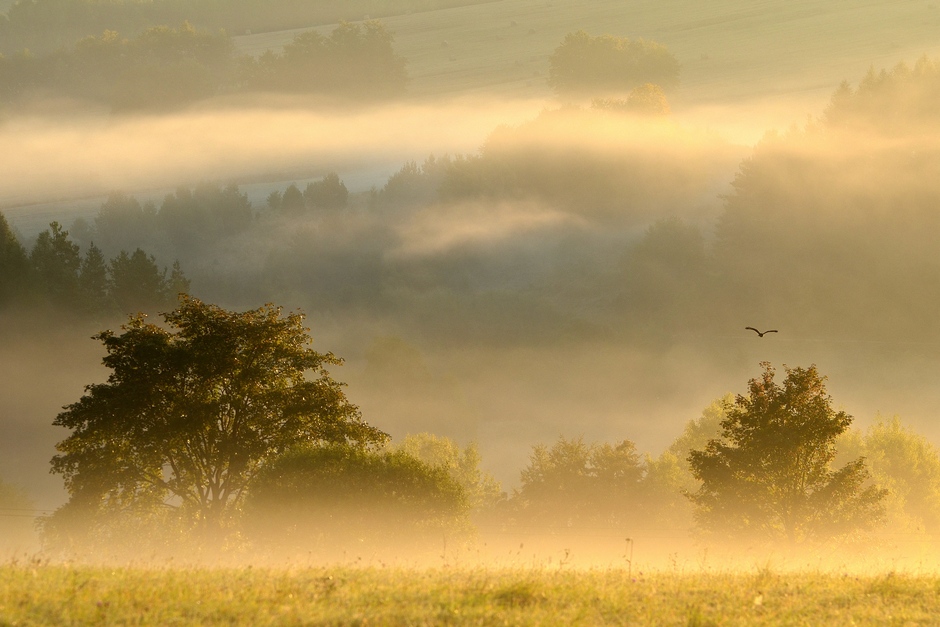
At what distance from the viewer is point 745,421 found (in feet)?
156

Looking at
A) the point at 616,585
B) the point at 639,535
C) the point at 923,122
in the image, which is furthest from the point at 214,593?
the point at 923,122

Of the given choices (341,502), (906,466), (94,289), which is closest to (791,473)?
(341,502)

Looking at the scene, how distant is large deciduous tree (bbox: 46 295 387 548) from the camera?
133 ft

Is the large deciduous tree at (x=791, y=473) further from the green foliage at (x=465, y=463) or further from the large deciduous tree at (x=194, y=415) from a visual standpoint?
the green foliage at (x=465, y=463)

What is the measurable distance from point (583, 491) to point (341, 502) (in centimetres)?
5951

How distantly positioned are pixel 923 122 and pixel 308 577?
596 feet

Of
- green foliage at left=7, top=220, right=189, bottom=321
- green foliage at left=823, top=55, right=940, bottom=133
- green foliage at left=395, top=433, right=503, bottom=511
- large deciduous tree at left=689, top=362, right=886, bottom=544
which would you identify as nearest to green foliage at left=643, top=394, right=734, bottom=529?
green foliage at left=395, top=433, right=503, bottom=511

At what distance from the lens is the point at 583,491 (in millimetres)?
97500

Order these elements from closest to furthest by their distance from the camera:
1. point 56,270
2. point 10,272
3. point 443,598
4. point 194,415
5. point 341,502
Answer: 1. point 443,598
2. point 194,415
3. point 341,502
4. point 10,272
5. point 56,270

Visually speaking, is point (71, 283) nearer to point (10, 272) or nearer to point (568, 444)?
point (10, 272)

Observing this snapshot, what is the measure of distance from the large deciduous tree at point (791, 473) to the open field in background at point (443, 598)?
22.1 m

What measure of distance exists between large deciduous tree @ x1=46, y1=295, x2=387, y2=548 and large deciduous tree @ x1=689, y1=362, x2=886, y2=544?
18.5 metres

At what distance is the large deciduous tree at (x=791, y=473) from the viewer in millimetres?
46438

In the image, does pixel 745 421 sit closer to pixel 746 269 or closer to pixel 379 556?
pixel 379 556
